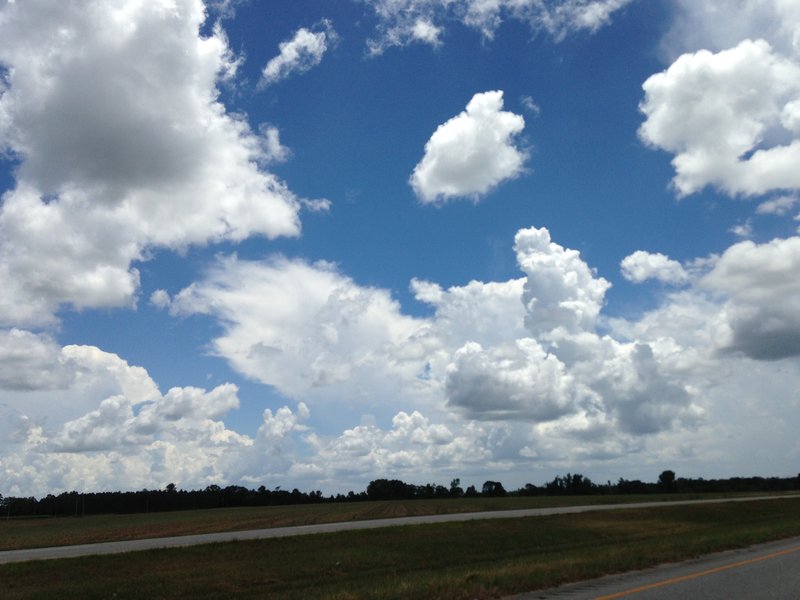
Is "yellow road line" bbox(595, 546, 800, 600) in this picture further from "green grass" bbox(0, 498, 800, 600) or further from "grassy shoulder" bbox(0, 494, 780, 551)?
"grassy shoulder" bbox(0, 494, 780, 551)

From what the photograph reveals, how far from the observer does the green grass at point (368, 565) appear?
16.3 metres

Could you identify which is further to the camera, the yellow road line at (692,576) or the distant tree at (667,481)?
the distant tree at (667,481)

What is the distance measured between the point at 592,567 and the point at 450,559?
7.10 m

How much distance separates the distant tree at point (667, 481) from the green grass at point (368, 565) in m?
150

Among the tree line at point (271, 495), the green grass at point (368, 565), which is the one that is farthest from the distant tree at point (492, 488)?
the green grass at point (368, 565)

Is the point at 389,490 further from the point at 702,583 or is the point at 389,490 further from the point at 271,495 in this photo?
the point at 702,583

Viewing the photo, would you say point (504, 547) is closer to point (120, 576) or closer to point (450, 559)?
point (450, 559)

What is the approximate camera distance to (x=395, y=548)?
28.9 m

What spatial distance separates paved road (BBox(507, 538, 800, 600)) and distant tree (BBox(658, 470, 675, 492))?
16668 cm

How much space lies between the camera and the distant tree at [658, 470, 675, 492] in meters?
172

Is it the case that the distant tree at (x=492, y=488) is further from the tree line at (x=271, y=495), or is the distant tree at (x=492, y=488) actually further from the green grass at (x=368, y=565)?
the green grass at (x=368, y=565)

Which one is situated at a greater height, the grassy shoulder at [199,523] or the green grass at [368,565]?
the green grass at [368,565]

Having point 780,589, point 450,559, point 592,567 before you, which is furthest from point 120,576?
point 780,589

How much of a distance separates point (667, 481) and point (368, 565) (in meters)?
176
